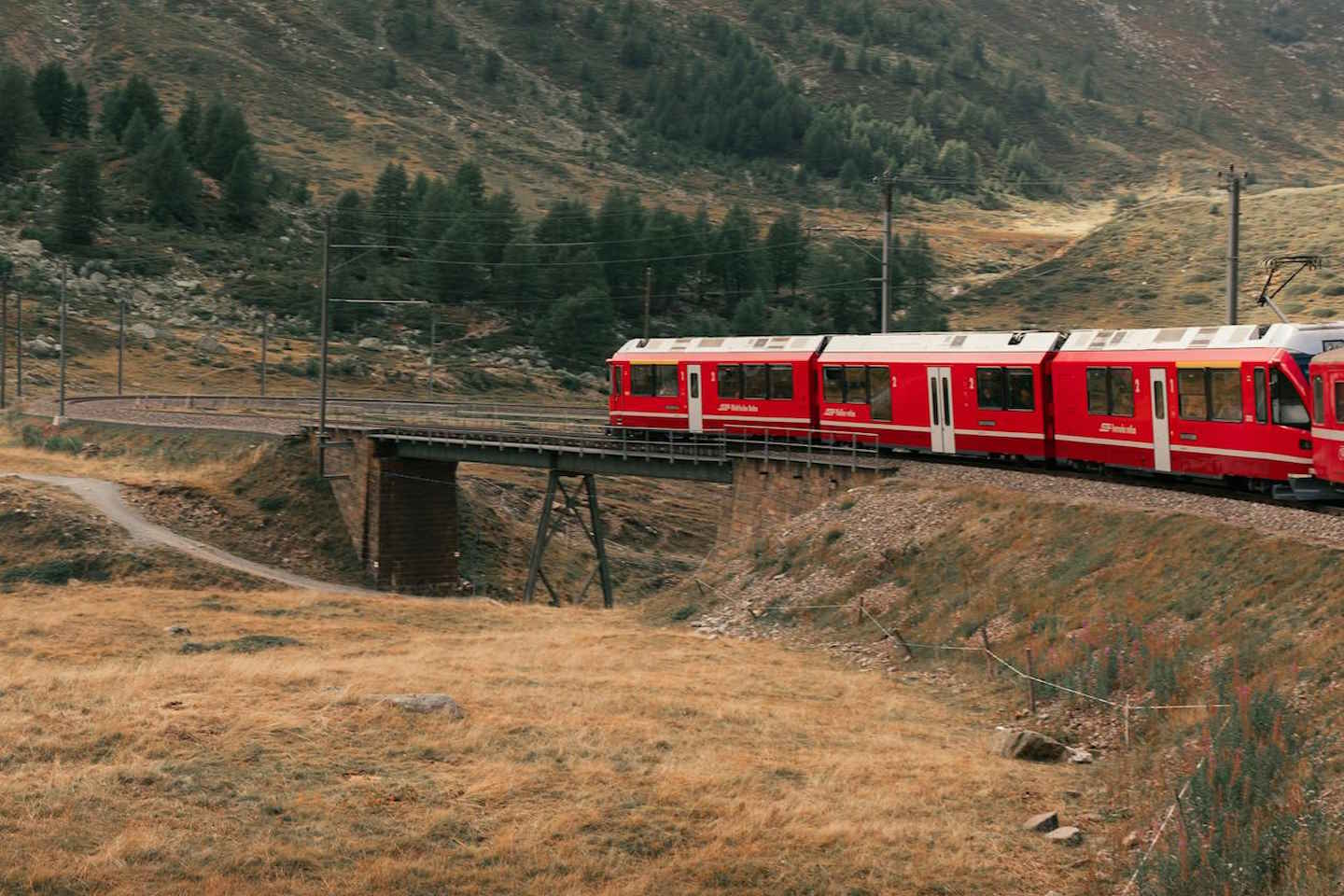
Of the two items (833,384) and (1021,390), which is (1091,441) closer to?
(1021,390)

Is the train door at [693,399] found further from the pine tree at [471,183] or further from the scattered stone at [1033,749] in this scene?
the pine tree at [471,183]

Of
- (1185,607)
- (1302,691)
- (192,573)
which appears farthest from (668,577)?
(1302,691)

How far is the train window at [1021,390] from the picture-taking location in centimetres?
3747

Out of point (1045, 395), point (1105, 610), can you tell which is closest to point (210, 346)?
point (1045, 395)

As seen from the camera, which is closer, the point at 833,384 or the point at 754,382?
the point at 833,384

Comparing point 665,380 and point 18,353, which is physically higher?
point 18,353

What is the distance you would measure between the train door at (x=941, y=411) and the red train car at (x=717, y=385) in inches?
196

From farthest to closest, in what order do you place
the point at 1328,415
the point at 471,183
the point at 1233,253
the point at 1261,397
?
the point at 471,183
the point at 1233,253
the point at 1261,397
the point at 1328,415

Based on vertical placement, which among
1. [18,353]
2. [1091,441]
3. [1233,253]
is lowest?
[1091,441]

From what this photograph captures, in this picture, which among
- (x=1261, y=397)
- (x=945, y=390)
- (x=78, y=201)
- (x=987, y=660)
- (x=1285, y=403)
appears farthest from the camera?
(x=78, y=201)

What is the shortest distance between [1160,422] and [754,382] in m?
15.7

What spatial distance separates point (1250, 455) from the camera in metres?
29.8

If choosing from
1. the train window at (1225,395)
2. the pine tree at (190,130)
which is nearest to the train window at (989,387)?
the train window at (1225,395)

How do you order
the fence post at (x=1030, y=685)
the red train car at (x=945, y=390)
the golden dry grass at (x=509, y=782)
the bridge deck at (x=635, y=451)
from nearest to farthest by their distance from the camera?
the golden dry grass at (x=509, y=782) < the fence post at (x=1030, y=685) < the red train car at (x=945, y=390) < the bridge deck at (x=635, y=451)
